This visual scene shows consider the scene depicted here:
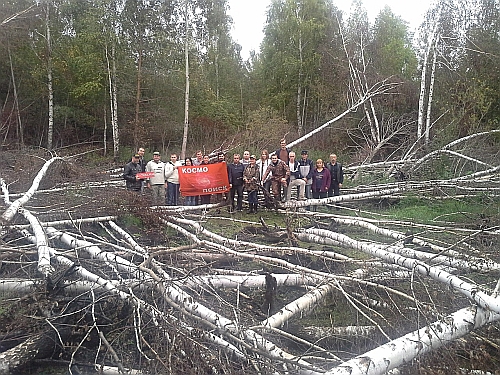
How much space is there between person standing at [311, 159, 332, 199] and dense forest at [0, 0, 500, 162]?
5504 mm

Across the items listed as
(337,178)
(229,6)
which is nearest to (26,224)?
(337,178)

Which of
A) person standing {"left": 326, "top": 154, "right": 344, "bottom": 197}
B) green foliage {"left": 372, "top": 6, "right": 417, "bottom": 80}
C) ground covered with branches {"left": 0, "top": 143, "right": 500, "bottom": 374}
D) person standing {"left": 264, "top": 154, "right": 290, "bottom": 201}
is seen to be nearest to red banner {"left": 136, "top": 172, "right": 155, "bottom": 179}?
ground covered with branches {"left": 0, "top": 143, "right": 500, "bottom": 374}

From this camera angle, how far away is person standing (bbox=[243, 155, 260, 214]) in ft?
29.6

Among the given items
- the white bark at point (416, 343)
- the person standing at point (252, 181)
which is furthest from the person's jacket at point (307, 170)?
the white bark at point (416, 343)

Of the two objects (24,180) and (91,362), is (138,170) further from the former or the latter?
(91,362)

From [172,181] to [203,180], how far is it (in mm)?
647

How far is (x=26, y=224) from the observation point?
641cm

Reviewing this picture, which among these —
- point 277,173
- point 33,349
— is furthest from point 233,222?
point 33,349

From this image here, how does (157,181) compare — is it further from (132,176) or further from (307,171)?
(307,171)

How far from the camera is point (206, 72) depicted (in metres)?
27.2

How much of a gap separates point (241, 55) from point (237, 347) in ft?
106

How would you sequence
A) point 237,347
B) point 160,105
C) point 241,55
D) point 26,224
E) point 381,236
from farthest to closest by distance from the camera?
1. point 241,55
2. point 160,105
3. point 381,236
4. point 26,224
5. point 237,347

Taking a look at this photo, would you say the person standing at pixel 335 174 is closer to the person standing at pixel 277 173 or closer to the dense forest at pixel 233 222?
the dense forest at pixel 233 222

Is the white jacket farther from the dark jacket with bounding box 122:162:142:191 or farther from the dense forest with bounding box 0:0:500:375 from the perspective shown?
the dense forest with bounding box 0:0:500:375
